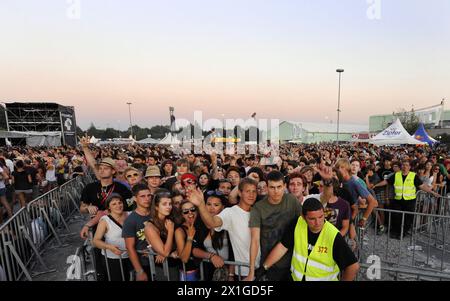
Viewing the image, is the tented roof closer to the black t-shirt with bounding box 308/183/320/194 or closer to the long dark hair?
the black t-shirt with bounding box 308/183/320/194

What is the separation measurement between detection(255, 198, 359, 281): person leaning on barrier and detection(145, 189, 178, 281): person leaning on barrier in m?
1.24

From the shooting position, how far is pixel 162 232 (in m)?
2.70

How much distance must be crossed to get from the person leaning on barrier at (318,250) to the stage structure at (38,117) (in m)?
37.4

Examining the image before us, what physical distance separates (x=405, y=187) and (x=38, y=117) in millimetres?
40536

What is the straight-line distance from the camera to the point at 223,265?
2.61m

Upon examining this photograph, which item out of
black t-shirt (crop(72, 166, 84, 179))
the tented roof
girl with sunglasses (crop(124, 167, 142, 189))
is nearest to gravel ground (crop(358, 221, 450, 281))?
girl with sunglasses (crop(124, 167, 142, 189))

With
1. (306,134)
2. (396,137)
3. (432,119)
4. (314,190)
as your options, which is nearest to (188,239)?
(314,190)

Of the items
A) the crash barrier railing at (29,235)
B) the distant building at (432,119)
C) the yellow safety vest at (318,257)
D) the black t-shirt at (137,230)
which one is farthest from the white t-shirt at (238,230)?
the distant building at (432,119)

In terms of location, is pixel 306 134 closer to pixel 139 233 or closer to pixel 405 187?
pixel 405 187

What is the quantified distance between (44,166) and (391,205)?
449 inches

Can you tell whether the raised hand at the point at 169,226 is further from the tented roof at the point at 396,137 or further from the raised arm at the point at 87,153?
the tented roof at the point at 396,137

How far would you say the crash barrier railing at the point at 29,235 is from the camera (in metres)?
3.78

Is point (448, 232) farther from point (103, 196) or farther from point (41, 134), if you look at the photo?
point (41, 134)
